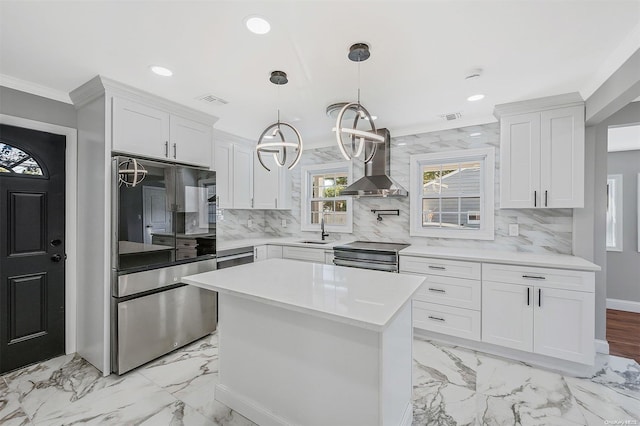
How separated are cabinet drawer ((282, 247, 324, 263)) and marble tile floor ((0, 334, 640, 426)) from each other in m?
1.66

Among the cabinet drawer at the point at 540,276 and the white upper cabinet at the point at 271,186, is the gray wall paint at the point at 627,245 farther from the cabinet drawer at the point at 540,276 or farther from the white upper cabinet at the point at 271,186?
the white upper cabinet at the point at 271,186

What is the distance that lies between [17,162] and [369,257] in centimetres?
360

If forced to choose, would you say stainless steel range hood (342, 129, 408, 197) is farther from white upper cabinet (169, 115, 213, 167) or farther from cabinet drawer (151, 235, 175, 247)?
cabinet drawer (151, 235, 175, 247)

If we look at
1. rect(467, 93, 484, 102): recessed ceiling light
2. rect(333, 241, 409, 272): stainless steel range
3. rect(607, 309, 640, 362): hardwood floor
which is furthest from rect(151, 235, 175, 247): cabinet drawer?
rect(607, 309, 640, 362): hardwood floor

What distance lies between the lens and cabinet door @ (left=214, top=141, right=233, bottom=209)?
149 inches

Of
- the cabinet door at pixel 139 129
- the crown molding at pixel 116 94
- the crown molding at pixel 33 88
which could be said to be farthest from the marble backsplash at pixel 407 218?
the crown molding at pixel 33 88

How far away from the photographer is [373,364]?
1469 millimetres

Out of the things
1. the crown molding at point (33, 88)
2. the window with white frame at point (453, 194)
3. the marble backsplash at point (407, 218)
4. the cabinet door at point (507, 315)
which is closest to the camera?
the crown molding at point (33, 88)

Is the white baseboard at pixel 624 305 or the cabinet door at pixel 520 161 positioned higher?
the cabinet door at pixel 520 161

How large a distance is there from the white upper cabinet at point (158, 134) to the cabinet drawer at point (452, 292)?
286 cm

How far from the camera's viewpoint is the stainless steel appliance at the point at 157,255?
8.02 ft

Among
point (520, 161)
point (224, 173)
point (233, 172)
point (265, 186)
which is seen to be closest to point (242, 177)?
point (233, 172)

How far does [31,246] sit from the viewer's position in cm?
260

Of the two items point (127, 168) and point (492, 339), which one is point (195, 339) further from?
point (492, 339)
